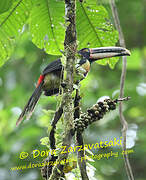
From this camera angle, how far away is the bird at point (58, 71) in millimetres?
1620

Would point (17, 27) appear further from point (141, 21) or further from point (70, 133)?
point (141, 21)

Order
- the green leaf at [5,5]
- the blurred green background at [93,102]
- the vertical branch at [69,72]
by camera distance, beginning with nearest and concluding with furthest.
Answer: the vertical branch at [69,72] < the green leaf at [5,5] < the blurred green background at [93,102]

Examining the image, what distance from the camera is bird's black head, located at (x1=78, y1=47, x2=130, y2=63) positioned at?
1.63 meters

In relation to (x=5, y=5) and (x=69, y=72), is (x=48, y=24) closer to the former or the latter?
(x=5, y=5)

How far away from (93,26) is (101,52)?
16cm

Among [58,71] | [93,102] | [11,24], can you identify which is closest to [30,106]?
[58,71]

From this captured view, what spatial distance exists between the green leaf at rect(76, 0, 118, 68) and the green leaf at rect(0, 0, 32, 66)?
28 cm

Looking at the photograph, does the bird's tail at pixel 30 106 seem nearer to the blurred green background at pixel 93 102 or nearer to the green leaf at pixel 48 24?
the green leaf at pixel 48 24

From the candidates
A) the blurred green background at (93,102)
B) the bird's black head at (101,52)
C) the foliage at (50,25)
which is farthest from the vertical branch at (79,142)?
the blurred green background at (93,102)

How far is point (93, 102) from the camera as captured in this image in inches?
140

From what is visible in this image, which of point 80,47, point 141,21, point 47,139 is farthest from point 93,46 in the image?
point 141,21

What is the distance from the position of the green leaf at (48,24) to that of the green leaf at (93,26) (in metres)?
0.10

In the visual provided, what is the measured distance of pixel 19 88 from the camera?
3924 millimetres

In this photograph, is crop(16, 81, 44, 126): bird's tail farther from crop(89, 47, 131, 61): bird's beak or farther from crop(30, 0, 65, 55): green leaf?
crop(89, 47, 131, 61): bird's beak
